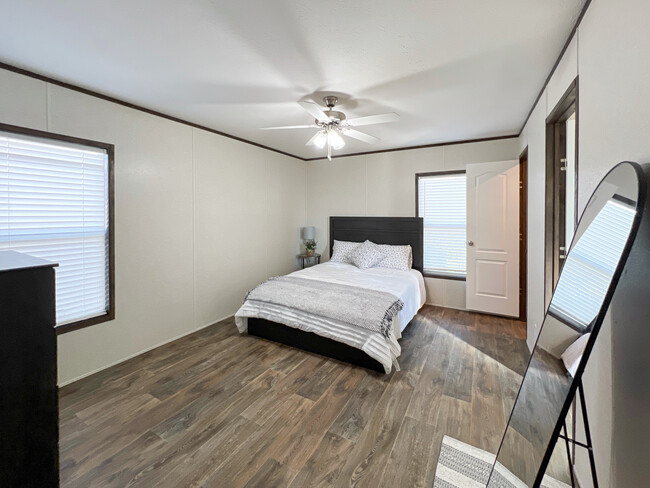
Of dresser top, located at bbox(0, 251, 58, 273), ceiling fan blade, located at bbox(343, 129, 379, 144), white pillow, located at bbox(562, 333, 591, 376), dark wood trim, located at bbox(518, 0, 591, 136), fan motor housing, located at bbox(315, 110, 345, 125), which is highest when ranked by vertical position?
dark wood trim, located at bbox(518, 0, 591, 136)

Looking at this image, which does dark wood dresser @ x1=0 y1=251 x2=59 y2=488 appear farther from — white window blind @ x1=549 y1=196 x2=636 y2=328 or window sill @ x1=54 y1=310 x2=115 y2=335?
white window blind @ x1=549 y1=196 x2=636 y2=328

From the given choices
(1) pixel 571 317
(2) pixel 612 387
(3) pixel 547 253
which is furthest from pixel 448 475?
(3) pixel 547 253

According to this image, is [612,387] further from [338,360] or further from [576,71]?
[338,360]

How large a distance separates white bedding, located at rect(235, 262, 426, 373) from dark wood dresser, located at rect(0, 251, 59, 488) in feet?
6.62

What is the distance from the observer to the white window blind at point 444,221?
4367mm

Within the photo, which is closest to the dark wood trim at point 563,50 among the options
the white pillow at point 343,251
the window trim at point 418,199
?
the window trim at point 418,199

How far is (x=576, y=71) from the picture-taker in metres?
1.68

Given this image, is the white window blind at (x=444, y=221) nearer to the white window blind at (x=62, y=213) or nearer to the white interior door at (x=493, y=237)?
the white interior door at (x=493, y=237)

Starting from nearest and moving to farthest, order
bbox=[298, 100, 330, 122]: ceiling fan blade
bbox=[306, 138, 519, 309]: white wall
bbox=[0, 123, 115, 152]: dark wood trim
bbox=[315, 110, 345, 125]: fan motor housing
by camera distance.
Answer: bbox=[0, 123, 115, 152]: dark wood trim
bbox=[298, 100, 330, 122]: ceiling fan blade
bbox=[315, 110, 345, 125]: fan motor housing
bbox=[306, 138, 519, 309]: white wall

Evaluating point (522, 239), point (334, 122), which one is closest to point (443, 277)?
point (522, 239)

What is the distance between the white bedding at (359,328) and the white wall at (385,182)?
1.01m

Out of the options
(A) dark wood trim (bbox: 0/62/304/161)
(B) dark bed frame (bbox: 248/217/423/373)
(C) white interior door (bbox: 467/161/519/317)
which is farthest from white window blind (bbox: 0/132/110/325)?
(C) white interior door (bbox: 467/161/519/317)

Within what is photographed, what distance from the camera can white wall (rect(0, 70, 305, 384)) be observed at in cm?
246

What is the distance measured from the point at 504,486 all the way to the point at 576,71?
88.7 inches
